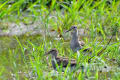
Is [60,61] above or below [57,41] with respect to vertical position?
above

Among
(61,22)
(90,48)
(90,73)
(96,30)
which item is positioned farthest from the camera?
(61,22)

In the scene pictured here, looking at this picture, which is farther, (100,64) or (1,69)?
(1,69)

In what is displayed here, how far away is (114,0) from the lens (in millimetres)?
8867

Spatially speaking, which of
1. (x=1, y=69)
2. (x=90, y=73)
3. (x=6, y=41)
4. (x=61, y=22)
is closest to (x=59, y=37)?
(x=61, y=22)

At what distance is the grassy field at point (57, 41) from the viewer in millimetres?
5495

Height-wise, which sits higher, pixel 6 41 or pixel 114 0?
pixel 114 0

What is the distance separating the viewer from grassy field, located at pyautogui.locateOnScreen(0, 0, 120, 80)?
5.49 metres

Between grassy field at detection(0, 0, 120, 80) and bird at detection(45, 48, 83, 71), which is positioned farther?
bird at detection(45, 48, 83, 71)

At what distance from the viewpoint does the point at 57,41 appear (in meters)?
7.71

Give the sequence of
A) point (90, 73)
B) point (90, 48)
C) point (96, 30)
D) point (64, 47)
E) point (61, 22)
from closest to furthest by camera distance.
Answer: point (90, 73) → point (90, 48) → point (64, 47) → point (96, 30) → point (61, 22)

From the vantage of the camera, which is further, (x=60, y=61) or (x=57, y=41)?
(x=57, y=41)

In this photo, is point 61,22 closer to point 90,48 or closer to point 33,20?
point 33,20

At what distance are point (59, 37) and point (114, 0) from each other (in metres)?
1.91

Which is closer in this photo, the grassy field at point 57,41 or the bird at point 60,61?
the grassy field at point 57,41
